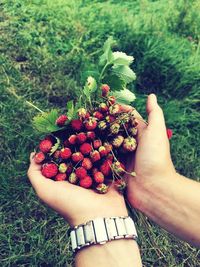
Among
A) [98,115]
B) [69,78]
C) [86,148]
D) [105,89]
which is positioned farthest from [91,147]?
[69,78]

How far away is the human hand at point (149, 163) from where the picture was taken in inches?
71.9

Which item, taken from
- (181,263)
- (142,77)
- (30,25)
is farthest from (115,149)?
(30,25)

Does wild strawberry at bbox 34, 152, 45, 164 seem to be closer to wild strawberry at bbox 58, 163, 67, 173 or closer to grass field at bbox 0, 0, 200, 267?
wild strawberry at bbox 58, 163, 67, 173

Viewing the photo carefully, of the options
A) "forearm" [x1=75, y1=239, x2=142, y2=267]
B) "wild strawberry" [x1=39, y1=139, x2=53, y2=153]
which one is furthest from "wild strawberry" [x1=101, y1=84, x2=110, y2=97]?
"forearm" [x1=75, y1=239, x2=142, y2=267]

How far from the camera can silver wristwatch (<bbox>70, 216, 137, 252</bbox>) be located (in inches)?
64.9

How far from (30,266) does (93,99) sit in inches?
35.2

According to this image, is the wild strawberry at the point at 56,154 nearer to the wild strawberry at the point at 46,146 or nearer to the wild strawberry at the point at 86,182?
the wild strawberry at the point at 46,146

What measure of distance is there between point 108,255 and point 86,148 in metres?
0.43

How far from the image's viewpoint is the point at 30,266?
2109mm

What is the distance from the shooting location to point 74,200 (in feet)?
5.67

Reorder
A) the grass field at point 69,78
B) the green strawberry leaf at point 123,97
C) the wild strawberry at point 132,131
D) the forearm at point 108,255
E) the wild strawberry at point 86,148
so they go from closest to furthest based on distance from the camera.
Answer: the forearm at point 108,255
the wild strawberry at point 86,148
the wild strawberry at point 132,131
the green strawberry leaf at point 123,97
the grass field at point 69,78

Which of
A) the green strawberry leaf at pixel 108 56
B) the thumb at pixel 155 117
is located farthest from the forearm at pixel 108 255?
the green strawberry leaf at pixel 108 56

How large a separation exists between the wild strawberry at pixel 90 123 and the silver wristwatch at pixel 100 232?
37 cm

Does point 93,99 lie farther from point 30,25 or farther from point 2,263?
point 30,25
